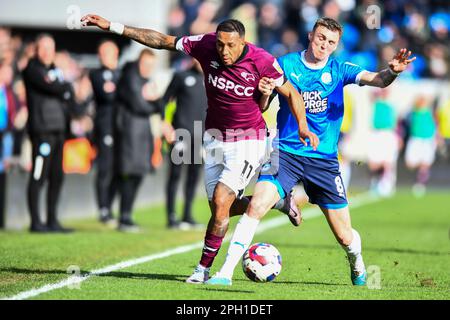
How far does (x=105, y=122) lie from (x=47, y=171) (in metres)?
2.24

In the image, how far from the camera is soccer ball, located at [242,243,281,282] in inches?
349

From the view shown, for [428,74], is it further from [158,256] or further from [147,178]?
[158,256]

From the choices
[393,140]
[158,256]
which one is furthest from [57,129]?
[393,140]

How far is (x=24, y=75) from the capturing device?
559 inches

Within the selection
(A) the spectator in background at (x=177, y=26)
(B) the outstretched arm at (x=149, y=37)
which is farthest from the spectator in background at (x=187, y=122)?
(A) the spectator in background at (x=177, y=26)

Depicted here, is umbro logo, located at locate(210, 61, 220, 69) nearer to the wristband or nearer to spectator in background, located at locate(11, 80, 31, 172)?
the wristband

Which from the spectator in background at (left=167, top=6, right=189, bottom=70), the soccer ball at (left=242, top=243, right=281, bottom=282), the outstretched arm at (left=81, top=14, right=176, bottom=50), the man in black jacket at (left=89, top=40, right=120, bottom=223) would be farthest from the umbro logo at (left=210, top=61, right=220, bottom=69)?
the spectator in background at (left=167, top=6, right=189, bottom=70)

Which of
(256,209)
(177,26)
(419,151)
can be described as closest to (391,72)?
(256,209)

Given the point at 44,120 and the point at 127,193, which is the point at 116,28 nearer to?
the point at 44,120

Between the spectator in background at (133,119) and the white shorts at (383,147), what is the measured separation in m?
10.8

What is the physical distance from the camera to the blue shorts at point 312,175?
8938 mm

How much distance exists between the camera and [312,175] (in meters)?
9.05

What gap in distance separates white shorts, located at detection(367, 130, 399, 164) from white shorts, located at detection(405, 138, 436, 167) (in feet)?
5.76

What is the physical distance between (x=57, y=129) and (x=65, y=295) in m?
6.64
